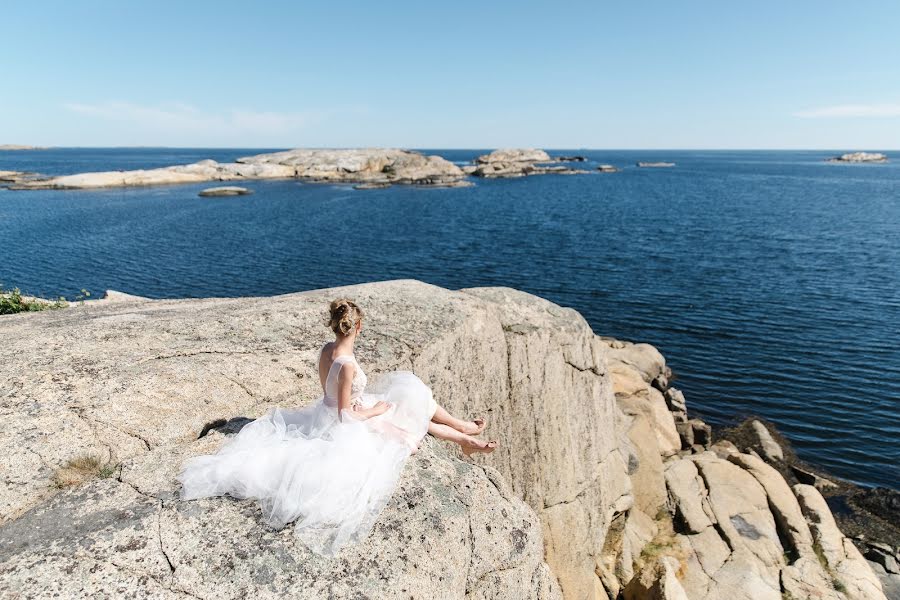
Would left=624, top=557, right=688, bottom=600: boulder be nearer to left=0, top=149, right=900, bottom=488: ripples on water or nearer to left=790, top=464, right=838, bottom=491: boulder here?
left=790, top=464, right=838, bottom=491: boulder

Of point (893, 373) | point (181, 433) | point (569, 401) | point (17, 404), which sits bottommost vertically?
point (893, 373)

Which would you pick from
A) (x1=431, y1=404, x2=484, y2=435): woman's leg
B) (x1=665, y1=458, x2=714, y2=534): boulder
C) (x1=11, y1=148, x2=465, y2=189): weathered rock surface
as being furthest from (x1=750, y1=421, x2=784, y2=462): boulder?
(x1=11, y1=148, x2=465, y2=189): weathered rock surface

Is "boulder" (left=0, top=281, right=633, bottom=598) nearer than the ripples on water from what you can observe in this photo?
Yes

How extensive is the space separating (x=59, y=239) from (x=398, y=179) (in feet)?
269

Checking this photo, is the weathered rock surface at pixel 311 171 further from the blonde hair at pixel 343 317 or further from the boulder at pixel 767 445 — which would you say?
the blonde hair at pixel 343 317

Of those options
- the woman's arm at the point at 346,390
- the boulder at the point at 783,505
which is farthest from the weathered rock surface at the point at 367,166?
the woman's arm at the point at 346,390

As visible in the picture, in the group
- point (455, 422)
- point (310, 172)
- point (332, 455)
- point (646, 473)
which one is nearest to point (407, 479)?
point (332, 455)

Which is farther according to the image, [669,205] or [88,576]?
[669,205]

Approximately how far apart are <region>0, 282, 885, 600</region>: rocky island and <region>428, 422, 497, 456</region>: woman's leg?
1.81ft

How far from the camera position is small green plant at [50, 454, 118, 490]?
23.1ft

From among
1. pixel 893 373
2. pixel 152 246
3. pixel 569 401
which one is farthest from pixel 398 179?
pixel 569 401

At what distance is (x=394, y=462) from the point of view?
720 centimetres

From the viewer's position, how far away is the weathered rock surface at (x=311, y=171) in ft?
393

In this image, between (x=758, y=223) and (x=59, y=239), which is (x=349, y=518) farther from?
(x=758, y=223)
